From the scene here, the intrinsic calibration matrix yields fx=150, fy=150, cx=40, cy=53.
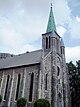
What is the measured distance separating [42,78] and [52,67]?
4232mm

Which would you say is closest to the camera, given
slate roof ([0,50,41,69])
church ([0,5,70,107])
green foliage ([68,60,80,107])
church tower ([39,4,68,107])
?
church ([0,5,70,107])

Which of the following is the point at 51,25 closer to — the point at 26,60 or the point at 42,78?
the point at 26,60

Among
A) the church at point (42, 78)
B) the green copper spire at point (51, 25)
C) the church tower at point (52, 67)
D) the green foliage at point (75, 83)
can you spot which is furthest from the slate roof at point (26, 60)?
the green foliage at point (75, 83)

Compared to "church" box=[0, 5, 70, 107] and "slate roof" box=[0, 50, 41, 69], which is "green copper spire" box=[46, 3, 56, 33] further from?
"slate roof" box=[0, 50, 41, 69]

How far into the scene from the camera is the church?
2728 centimetres

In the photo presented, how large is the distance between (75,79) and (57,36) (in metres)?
12.1

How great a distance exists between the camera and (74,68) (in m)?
40.0

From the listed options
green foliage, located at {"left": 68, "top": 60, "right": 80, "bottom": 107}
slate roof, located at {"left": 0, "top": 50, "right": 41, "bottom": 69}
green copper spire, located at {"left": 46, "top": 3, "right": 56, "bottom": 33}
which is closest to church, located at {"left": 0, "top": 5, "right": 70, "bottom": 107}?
slate roof, located at {"left": 0, "top": 50, "right": 41, "bottom": 69}

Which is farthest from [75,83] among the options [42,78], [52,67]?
[42,78]

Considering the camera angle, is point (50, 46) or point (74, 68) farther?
point (74, 68)

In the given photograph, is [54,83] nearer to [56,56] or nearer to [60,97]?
[60,97]

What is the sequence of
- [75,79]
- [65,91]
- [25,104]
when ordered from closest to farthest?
[25,104], [65,91], [75,79]

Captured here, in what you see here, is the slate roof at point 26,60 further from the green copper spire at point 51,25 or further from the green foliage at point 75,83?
the green foliage at point 75,83

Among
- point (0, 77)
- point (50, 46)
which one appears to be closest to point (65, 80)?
point (50, 46)
